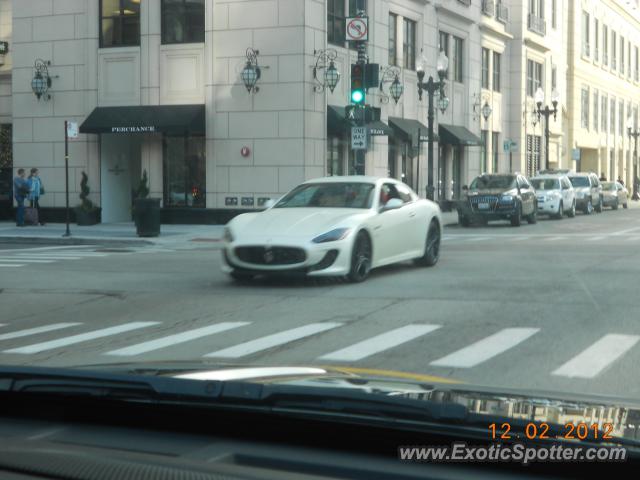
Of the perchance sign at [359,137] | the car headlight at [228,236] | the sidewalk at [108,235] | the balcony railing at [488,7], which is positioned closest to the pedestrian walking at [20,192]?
the sidewalk at [108,235]

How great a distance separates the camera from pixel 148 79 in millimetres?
32562

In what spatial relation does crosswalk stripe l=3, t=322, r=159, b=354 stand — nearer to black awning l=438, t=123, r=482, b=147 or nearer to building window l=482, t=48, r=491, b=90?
black awning l=438, t=123, r=482, b=147

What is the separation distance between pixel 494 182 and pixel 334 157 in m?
5.20

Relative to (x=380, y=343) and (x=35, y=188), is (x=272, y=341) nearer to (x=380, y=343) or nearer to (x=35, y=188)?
(x=380, y=343)

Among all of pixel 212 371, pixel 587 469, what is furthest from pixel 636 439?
pixel 212 371

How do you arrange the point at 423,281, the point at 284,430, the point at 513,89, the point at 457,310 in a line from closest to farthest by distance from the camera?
the point at 284,430 < the point at 457,310 < the point at 423,281 < the point at 513,89

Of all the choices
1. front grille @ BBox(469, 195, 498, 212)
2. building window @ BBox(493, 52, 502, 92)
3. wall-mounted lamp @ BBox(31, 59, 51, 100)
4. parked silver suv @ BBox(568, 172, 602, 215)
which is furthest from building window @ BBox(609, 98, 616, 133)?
wall-mounted lamp @ BBox(31, 59, 51, 100)

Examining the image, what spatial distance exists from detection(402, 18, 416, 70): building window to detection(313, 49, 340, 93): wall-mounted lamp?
8.00 m

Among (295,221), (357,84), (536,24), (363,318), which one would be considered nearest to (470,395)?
(363,318)

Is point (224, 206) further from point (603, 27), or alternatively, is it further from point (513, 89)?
point (603, 27)

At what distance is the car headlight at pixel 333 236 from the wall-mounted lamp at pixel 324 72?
1764 cm

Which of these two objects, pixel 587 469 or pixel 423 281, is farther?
pixel 423 281

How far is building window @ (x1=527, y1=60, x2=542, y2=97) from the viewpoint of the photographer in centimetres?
5538

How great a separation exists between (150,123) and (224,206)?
323 centimetres
